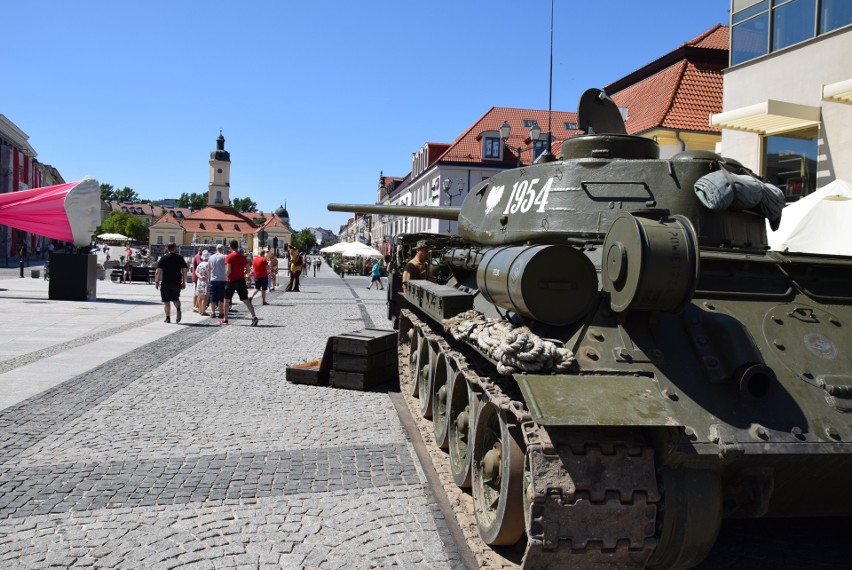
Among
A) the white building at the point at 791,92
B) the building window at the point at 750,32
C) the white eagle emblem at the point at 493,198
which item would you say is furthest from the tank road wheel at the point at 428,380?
the building window at the point at 750,32

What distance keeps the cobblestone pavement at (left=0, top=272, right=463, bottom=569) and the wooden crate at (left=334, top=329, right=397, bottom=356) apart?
19.2 inches

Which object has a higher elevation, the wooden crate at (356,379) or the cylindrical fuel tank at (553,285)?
the cylindrical fuel tank at (553,285)

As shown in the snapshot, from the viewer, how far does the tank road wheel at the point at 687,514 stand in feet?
11.0

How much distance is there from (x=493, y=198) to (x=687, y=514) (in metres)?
3.91

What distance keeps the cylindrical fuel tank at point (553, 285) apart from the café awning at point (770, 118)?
11857 mm

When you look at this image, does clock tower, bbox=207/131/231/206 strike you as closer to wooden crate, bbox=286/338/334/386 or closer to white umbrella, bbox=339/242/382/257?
white umbrella, bbox=339/242/382/257

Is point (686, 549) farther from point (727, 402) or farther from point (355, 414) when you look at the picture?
point (355, 414)

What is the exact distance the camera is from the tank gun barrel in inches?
380

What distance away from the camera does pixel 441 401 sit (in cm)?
638

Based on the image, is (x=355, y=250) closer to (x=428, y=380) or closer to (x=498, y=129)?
(x=498, y=129)

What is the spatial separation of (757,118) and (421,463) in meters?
12.1

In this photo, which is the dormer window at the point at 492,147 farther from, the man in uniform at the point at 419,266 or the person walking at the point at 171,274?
the man in uniform at the point at 419,266

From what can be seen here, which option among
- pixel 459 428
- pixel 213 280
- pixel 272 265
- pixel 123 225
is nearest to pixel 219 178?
pixel 123 225

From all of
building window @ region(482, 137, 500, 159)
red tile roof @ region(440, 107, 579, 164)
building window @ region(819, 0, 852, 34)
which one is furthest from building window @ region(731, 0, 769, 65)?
building window @ region(482, 137, 500, 159)
